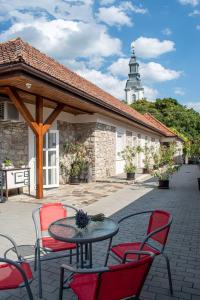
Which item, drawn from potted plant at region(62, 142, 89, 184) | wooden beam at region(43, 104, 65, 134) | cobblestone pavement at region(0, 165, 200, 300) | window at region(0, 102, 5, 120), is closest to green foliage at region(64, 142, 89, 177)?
potted plant at region(62, 142, 89, 184)

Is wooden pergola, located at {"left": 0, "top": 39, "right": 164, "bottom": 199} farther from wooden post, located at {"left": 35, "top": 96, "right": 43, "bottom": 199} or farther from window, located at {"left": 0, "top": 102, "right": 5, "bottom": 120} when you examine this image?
window, located at {"left": 0, "top": 102, "right": 5, "bottom": 120}

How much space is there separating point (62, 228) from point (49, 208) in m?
0.73

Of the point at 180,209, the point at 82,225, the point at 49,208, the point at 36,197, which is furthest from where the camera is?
the point at 36,197

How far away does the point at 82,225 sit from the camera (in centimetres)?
→ 298

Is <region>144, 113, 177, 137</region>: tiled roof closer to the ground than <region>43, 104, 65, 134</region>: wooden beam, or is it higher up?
higher up

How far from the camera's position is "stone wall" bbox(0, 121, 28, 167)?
898cm

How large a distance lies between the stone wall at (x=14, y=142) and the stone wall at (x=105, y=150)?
150 inches

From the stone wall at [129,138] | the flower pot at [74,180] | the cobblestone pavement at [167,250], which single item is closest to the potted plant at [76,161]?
the flower pot at [74,180]

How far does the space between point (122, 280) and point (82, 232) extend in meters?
1.09

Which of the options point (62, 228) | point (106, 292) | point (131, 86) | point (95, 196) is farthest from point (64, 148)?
point (131, 86)

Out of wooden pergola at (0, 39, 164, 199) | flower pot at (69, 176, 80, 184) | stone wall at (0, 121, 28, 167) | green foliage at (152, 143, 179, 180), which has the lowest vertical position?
flower pot at (69, 176, 80, 184)

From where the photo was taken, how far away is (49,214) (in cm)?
378

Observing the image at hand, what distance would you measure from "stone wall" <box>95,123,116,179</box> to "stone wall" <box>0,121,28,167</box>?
12.5ft

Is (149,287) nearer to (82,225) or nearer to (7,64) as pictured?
(82,225)
